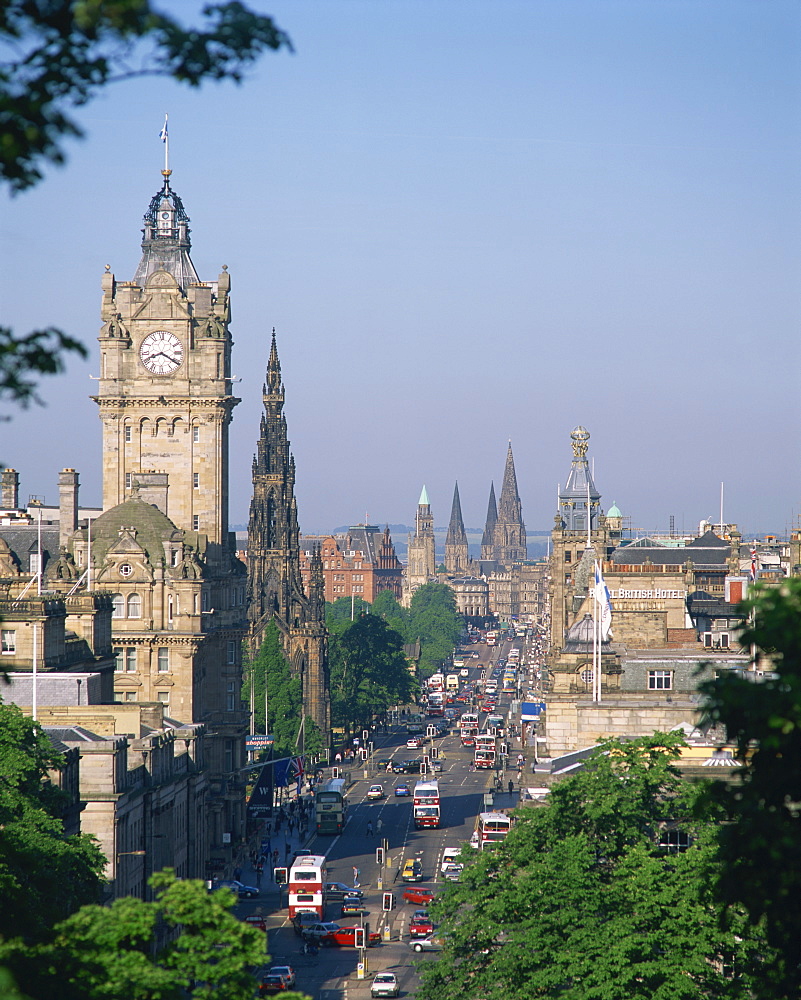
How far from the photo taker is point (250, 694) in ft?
534

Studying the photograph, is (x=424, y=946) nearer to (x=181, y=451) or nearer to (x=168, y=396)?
(x=181, y=451)

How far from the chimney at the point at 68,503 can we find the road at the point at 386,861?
2475 centimetres

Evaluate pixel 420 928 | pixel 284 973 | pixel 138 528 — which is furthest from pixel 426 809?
pixel 284 973

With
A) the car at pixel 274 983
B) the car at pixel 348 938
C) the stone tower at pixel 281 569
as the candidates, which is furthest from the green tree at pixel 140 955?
the stone tower at pixel 281 569

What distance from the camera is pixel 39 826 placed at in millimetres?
58156

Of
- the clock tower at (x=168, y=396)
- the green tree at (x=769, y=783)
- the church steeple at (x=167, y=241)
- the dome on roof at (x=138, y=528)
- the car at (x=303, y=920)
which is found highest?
the church steeple at (x=167, y=241)

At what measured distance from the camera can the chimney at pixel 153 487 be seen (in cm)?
11994

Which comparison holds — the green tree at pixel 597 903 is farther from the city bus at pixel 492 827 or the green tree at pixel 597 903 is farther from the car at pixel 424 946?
the city bus at pixel 492 827

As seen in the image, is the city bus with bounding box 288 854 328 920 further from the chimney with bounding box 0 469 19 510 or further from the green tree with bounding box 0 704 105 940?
the chimney with bounding box 0 469 19 510

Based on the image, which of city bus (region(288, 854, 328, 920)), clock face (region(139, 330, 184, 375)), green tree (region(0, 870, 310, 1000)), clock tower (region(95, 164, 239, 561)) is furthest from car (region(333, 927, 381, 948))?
green tree (region(0, 870, 310, 1000))

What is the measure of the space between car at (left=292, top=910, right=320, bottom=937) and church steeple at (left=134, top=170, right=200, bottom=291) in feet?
157

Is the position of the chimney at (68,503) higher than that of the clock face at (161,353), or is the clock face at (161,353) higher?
the clock face at (161,353)

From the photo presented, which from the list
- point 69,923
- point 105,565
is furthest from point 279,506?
Answer: point 69,923

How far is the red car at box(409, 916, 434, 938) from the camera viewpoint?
295ft
